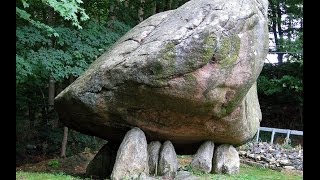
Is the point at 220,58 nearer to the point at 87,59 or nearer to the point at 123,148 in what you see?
the point at 123,148

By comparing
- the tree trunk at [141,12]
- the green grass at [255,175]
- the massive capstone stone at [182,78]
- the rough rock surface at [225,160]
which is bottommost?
the green grass at [255,175]

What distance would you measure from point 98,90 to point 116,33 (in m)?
5.56

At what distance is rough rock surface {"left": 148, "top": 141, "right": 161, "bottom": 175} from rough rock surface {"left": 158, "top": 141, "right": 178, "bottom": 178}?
0.28 ft

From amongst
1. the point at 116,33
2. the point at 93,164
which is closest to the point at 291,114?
the point at 116,33

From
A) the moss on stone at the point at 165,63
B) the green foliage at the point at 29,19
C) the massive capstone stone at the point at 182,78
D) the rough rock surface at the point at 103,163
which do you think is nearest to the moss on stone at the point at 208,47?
the massive capstone stone at the point at 182,78

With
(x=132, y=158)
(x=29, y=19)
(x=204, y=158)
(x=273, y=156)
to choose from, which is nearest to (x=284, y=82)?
(x=273, y=156)

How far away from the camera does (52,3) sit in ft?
25.2

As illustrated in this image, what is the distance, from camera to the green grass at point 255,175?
859 cm

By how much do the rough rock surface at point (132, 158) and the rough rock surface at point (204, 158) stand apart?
1.36 metres

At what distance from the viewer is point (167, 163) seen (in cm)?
845

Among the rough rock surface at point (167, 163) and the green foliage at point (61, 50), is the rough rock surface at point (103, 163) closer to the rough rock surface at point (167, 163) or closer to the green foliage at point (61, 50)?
the rough rock surface at point (167, 163)

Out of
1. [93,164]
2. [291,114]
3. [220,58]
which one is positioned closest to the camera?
[220,58]

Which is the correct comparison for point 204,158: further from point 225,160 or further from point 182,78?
point 182,78

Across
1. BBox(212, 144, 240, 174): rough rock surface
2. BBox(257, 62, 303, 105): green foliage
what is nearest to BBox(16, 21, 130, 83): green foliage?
BBox(212, 144, 240, 174): rough rock surface
